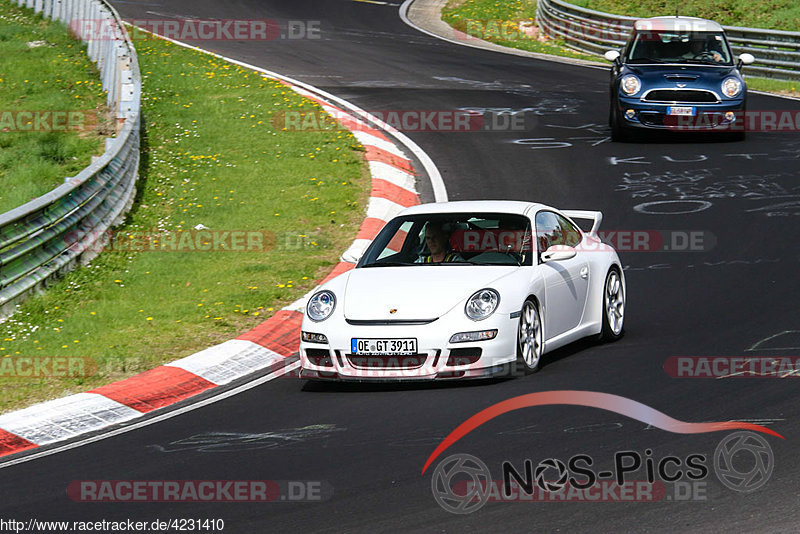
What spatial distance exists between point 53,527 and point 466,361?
3370mm

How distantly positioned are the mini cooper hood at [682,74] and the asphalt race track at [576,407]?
3.24 feet

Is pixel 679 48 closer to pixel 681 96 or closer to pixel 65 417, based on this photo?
pixel 681 96

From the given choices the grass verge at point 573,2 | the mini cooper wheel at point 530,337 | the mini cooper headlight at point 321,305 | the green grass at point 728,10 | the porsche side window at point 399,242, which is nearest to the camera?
the mini cooper wheel at point 530,337

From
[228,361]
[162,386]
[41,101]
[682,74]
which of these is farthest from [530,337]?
[41,101]

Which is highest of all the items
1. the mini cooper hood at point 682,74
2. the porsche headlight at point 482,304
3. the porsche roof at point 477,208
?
the mini cooper hood at point 682,74

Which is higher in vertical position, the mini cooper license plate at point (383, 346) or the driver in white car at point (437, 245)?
the driver in white car at point (437, 245)

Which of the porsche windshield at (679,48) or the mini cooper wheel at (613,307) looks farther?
the porsche windshield at (679,48)

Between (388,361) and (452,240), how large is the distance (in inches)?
60.6

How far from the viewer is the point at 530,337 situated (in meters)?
9.15

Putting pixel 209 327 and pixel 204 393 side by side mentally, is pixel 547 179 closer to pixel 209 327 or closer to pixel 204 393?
pixel 209 327

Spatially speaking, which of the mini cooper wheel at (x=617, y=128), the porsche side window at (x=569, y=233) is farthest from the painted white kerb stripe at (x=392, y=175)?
the porsche side window at (x=569, y=233)

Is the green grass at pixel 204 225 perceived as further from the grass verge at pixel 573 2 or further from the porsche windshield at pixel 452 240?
the grass verge at pixel 573 2

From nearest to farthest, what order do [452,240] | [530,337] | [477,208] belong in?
[530,337]
[452,240]
[477,208]

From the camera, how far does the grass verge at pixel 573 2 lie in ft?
98.9
